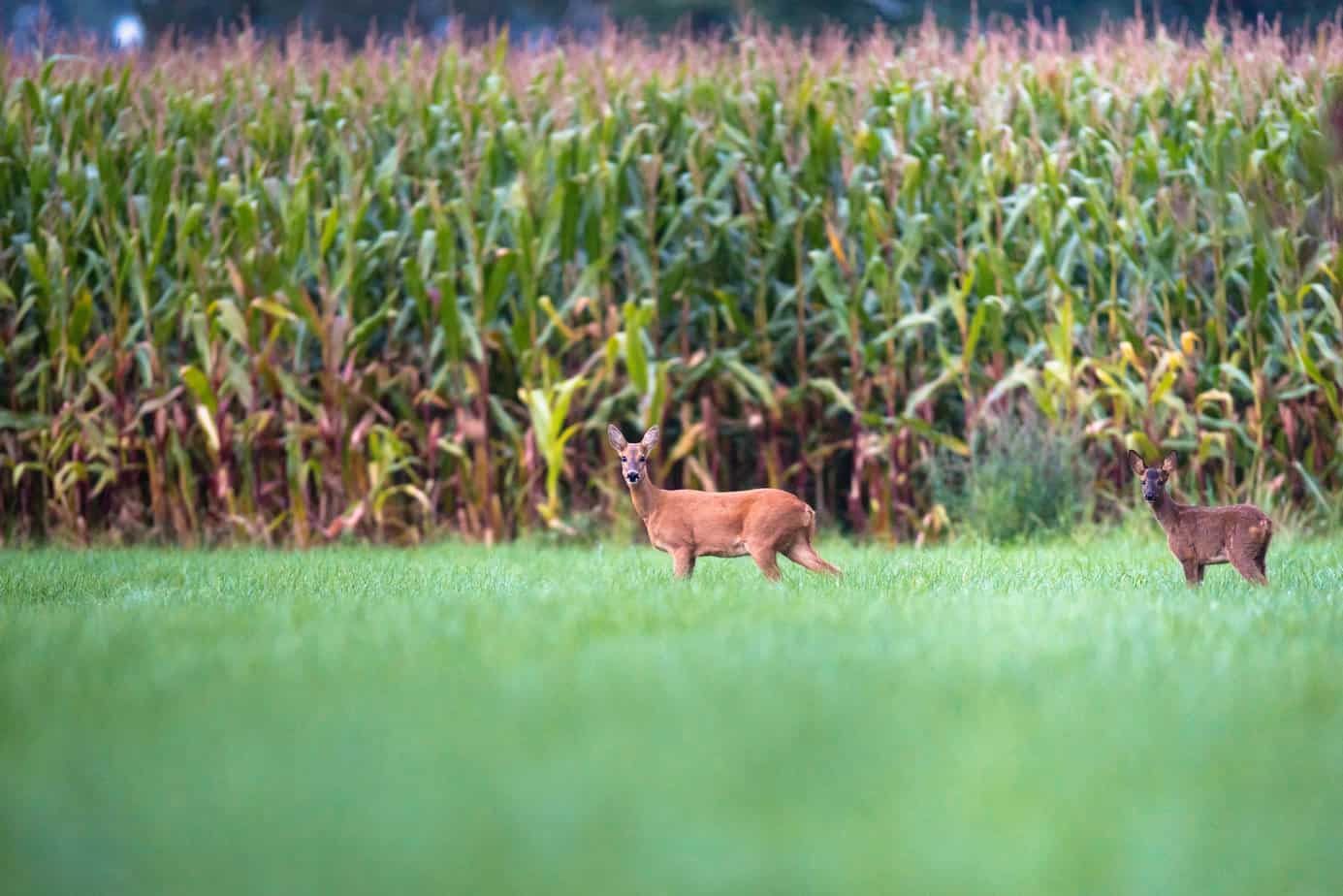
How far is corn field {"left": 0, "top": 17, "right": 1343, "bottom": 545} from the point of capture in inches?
361

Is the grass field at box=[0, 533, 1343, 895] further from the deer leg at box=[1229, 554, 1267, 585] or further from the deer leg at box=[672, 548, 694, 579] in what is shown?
the deer leg at box=[672, 548, 694, 579]

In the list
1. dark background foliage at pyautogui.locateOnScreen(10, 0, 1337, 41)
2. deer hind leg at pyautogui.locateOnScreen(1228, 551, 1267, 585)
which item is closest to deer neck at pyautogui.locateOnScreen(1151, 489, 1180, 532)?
deer hind leg at pyautogui.locateOnScreen(1228, 551, 1267, 585)

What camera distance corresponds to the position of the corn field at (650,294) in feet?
30.1

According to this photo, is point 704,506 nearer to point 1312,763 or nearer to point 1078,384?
point 1312,763

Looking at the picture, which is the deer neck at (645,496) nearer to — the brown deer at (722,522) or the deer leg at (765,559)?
the brown deer at (722,522)

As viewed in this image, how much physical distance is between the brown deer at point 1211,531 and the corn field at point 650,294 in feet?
10.5

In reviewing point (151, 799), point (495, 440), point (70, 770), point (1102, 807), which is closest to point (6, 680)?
point (70, 770)

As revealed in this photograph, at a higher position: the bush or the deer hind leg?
the deer hind leg

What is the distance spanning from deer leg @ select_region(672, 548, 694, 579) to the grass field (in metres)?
0.61

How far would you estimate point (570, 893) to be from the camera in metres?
2.26

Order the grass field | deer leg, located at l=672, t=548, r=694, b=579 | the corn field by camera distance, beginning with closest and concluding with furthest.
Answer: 1. the grass field
2. deer leg, located at l=672, t=548, r=694, b=579
3. the corn field

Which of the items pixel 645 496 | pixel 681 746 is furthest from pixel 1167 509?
pixel 681 746

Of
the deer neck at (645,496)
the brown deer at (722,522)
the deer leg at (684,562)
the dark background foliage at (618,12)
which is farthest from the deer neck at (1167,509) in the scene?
the dark background foliage at (618,12)

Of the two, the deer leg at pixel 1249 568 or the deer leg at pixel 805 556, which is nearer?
the deer leg at pixel 1249 568
